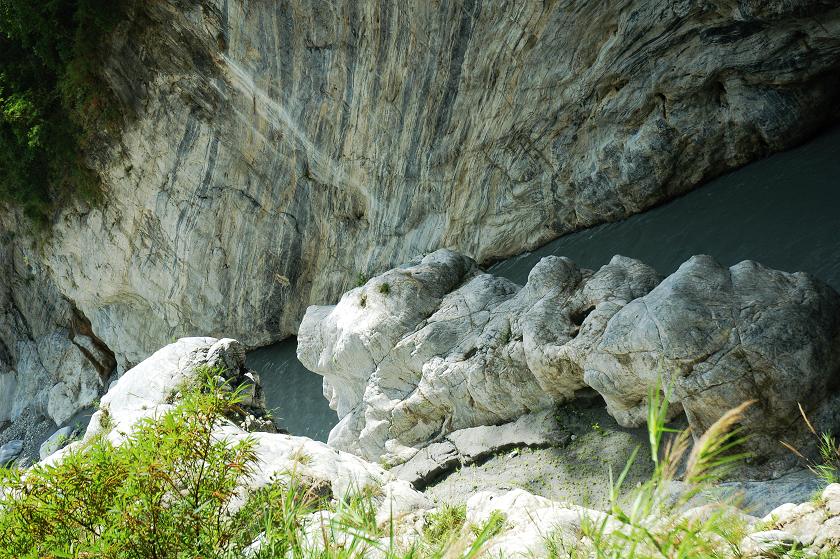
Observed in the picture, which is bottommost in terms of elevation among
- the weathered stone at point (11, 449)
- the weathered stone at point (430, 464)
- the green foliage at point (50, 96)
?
the weathered stone at point (11, 449)

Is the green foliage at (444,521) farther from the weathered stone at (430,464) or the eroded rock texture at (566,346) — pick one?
the weathered stone at (430,464)

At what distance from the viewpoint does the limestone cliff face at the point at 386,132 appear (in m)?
12.6

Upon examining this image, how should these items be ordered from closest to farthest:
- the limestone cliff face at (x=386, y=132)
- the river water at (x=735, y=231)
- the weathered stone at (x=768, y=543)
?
the weathered stone at (x=768, y=543) → the river water at (x=735, y=231) → the limestone cliff face at (x=386, y=132)

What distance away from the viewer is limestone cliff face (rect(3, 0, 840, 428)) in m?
12.6

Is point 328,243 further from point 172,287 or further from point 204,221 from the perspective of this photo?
point 172,287

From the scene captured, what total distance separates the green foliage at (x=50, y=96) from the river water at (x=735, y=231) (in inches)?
383

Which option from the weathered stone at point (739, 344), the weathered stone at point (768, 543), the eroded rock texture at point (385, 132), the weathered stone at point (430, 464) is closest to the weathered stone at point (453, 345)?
the weathered stone at point (430, 464)

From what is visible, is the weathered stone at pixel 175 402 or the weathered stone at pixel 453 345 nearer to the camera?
the weathered stone at pixel 175 402

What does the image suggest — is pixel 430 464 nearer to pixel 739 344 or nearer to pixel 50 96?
pixel 739 344

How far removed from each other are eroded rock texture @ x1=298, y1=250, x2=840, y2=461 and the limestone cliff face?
4.79 meters

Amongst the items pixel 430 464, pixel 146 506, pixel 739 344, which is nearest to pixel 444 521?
pixel 146 506

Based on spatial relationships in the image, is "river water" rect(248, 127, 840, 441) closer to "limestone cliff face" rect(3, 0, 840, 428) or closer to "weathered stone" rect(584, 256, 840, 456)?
"limestone cliff face" rect(3, 0, 840, 428)

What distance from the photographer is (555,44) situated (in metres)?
13.7

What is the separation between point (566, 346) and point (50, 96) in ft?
57.5
